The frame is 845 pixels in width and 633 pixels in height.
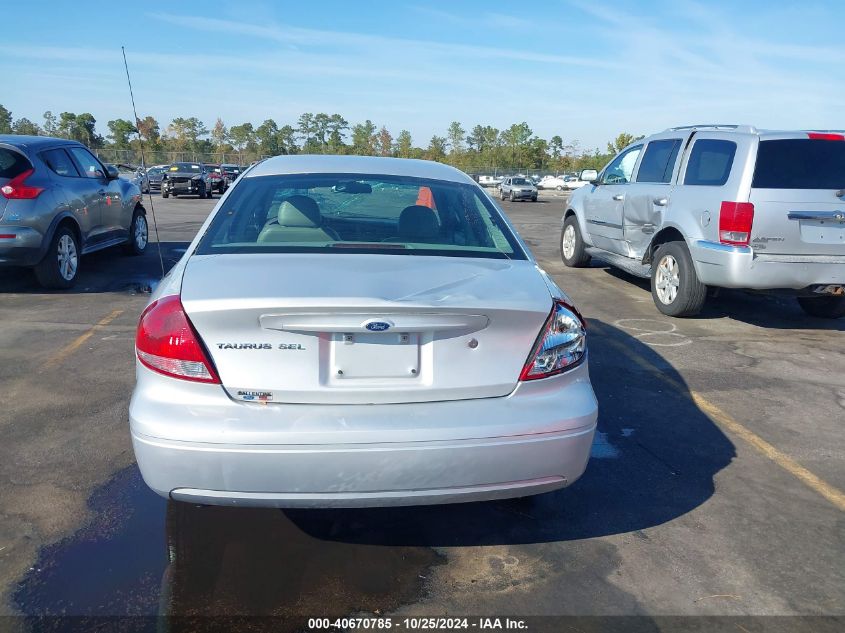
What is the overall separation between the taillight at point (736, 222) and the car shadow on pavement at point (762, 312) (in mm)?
702

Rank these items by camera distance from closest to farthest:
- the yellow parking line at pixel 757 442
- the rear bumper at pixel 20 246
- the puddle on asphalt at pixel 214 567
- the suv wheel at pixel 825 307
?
the puddle on asphalt at pixel 214 567
the yellow parking line at pixel 757 442
the rear bumper at pixel 20 246
the suv wheel at pixel 825 307

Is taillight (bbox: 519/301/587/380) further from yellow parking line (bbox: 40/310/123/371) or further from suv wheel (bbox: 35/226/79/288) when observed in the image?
suv wheel (bbox: 35/226/79/288)

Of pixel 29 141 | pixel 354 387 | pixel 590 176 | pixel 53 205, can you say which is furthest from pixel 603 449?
pixel 29 141

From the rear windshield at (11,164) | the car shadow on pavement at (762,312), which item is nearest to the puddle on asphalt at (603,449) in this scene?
the car shadow on pavement at (762,312)

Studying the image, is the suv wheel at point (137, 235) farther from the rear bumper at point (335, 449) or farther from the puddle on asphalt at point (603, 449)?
Result: the rear bumper at point (335, 449)

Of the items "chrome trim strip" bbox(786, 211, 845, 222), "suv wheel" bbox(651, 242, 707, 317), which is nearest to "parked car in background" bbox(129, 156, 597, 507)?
"chrome trim strip" bbox(786, 211, 845, 222)

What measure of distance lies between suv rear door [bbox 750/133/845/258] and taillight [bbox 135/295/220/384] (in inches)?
222

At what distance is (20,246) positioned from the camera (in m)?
7.49

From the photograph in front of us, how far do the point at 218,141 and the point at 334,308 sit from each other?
91885 mm

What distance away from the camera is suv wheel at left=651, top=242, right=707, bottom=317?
7203mm

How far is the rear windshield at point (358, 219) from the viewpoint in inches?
124

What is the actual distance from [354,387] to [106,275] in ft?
25.9

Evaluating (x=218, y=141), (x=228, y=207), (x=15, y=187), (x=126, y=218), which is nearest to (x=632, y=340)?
(x=228, y=207)

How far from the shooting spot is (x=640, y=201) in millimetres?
8203
